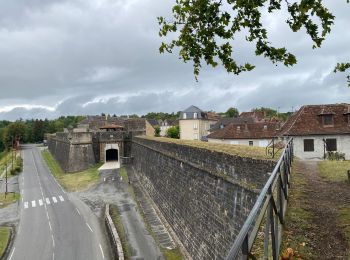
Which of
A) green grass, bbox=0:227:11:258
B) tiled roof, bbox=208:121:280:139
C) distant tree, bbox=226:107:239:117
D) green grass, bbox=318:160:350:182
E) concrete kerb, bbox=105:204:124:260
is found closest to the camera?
green grass, bbox=318:160:350:182

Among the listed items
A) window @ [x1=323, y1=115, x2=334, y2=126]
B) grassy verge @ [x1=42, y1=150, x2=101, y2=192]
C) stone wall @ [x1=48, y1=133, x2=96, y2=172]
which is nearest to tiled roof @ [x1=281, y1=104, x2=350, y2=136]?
window @ [x1=323, y1=115, x2=334, y2=126]

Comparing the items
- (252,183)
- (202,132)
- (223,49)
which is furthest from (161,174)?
(202,132)

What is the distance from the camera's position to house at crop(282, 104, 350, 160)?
24062mm

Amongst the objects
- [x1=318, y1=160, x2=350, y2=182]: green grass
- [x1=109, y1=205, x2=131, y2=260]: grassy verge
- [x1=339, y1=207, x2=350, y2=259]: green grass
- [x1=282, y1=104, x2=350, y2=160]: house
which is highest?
[x1=282, y1=104, x2=350, y2=160]: house

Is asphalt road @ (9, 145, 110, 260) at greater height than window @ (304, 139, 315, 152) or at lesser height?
lesser

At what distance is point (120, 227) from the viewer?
23.0 metres

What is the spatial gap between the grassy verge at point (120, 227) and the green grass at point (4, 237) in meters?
6.60

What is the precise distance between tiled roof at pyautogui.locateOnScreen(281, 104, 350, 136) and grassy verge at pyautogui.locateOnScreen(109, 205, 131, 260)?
489 inches

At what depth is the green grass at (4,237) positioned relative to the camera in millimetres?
21973

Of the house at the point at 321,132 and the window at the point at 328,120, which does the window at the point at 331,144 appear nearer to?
the house at the point at 321,132

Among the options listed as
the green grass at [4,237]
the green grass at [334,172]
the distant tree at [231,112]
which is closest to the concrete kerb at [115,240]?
the green grass at [4,237]

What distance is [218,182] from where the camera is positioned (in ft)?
44.2

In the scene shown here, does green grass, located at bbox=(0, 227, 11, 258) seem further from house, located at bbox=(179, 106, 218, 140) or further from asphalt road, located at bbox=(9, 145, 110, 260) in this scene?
house, located at bbox=(179, 106, 218, 140)

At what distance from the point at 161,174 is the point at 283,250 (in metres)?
21.1
